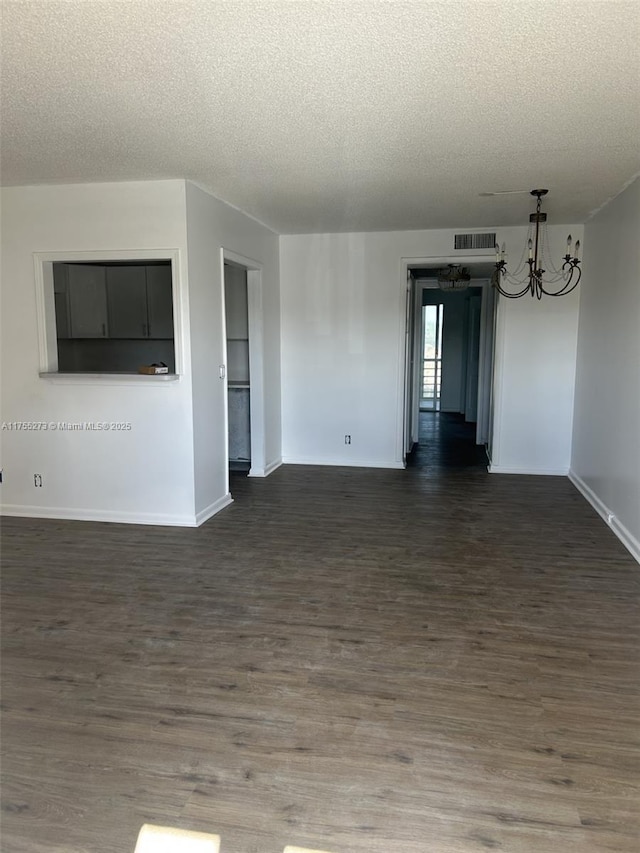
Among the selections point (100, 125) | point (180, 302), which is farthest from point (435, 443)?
point (100, 125)

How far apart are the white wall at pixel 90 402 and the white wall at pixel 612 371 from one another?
3.19 metres

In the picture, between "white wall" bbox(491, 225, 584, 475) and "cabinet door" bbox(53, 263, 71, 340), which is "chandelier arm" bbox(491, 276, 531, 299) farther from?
"cabinet door" bbox(53, 263, 71, 340)

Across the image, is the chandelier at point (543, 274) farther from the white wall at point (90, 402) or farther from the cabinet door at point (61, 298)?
the cabinet door at point (61, 298)

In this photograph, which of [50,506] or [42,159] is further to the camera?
[50,506]

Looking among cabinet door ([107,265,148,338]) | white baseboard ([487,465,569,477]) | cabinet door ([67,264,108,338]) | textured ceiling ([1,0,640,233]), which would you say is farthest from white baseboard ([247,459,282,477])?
textured ceiling ([1,0,640,233])

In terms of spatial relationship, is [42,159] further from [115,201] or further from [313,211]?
[313,211]

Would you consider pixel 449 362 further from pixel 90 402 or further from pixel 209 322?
pixel 90 402

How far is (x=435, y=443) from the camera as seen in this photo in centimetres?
816

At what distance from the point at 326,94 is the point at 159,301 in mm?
3983

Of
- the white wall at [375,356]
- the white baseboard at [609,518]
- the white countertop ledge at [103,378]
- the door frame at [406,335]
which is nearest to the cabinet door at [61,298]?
the white countertop ledge at [103,378]

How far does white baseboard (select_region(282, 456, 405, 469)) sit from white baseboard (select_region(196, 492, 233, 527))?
62.8 inches

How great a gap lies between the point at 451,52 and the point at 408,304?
415 centimetres

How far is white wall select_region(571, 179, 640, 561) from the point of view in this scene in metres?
4.06

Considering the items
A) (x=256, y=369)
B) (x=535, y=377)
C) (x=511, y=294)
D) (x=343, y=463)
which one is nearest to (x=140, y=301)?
(x=256, y=369)
